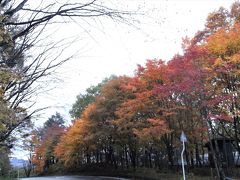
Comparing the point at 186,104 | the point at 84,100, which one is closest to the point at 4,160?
the point at 186,104

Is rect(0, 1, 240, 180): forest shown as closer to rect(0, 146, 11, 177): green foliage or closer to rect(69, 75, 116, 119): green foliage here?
rect(0, 146, 11, 177): green foliage

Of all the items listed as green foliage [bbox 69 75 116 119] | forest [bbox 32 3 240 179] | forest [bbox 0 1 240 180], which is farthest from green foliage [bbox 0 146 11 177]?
green foliage [bbox 69 75 116 119]

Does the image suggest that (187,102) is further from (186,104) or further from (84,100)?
(84,100)

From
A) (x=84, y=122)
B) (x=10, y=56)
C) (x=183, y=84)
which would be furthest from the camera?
(x=84, y=122)

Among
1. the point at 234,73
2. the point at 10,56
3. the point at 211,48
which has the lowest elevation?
the point at 10,56

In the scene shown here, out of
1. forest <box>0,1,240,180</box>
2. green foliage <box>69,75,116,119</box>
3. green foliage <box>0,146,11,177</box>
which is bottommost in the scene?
green foliage <box>0,146,11,177</box>

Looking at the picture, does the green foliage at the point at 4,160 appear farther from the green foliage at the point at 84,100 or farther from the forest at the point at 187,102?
the green foliage at the point at 84,100

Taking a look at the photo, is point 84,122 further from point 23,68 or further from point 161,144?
point 23,68

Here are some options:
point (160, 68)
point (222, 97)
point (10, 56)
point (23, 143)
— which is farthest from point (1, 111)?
point (160, 68)

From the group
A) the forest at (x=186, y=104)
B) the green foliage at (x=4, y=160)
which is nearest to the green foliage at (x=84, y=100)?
the forest at (x=186, y=104)

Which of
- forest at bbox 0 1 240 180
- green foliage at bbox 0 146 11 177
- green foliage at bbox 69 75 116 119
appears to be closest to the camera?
green foliage at bbox 0 146 11 177

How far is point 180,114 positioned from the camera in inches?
1114

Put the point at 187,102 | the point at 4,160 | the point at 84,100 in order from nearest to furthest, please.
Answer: the point at 4,160 < the point at 187,102 < the point at 84,100

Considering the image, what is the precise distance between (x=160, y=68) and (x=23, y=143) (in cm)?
1670
